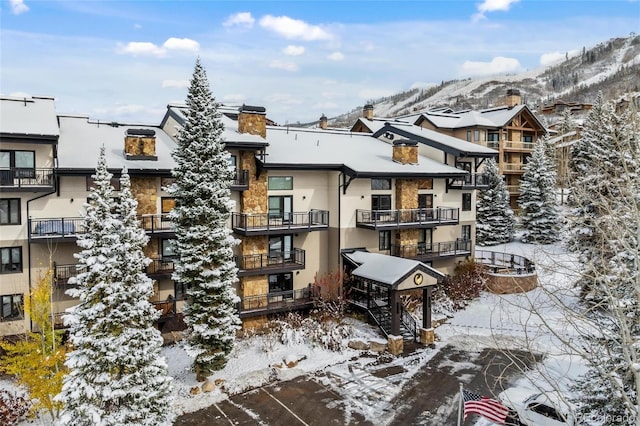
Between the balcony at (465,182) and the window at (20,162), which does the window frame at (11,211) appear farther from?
the balcony at (465,182)

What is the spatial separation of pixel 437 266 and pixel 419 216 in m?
5.08

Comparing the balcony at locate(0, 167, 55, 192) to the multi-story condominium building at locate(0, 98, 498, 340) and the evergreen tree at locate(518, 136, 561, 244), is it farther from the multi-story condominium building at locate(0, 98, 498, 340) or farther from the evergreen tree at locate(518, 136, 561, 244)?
the evergreen tree at locate(518, 136, 561, 244)

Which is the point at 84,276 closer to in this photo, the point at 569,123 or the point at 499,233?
the point at 499,233

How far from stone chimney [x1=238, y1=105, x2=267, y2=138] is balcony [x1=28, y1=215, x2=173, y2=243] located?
681cm

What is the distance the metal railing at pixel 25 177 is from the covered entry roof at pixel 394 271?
52.4ft

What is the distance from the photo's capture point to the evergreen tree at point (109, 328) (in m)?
13.6

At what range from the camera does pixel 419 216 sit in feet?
95.8

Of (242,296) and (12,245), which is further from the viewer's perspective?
(242,296)

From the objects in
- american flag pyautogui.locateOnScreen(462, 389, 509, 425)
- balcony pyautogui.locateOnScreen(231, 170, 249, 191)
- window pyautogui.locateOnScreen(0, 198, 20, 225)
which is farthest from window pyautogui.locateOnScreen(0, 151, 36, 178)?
american flag pyautogui.locateOnScreen(462, 389, 509, 425)

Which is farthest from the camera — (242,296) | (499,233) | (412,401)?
(499,233)

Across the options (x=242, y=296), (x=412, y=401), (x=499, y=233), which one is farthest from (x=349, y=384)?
(x=499, y=233)

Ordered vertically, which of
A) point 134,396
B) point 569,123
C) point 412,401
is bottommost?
point 412,401

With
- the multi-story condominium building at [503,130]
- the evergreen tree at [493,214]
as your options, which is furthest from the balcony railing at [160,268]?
the multi-story condominium building at [503,130]

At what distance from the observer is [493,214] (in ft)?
142
